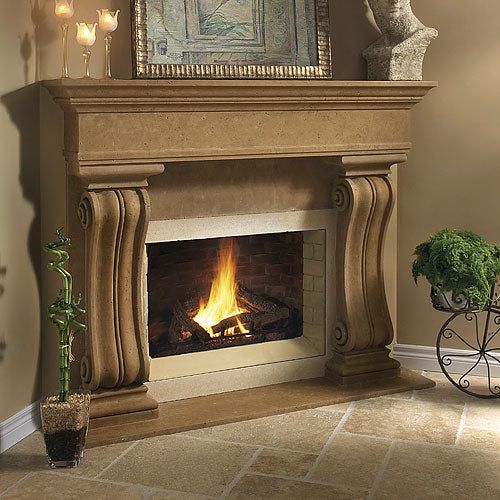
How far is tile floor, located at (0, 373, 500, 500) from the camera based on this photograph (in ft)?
11.0

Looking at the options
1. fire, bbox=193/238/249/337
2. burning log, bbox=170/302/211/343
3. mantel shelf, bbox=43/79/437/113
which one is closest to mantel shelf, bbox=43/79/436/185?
mantel shelf, bbox=43/79/437/113

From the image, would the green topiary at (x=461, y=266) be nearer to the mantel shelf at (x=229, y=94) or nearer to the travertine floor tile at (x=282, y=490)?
the mantel shelf at (x=229, y=94)

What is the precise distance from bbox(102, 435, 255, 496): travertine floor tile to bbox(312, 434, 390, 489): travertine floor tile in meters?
0.32

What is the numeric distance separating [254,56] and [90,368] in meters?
1.53

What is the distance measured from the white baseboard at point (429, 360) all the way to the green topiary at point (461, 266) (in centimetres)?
67

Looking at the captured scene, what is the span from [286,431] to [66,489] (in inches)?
40.2

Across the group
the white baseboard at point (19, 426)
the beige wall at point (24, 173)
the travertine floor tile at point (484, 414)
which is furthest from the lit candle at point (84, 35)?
the travertine floor tile at point (484, 414)

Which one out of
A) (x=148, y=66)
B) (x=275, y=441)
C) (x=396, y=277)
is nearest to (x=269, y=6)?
(x=148, y=66)

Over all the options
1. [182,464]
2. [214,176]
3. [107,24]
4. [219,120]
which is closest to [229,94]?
[219,120]

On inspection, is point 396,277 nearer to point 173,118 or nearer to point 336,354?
point 336,354

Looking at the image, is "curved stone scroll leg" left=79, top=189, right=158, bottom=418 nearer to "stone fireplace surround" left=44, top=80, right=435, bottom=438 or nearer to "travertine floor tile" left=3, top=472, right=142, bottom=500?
"stone fireplace surround" left=44, top=80, right=435, bottom=438

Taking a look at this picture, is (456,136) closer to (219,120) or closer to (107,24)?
(219,120)

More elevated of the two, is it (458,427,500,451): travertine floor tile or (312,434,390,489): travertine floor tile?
(458,427,500,451): travertine floor tile

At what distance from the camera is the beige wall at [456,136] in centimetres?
454
